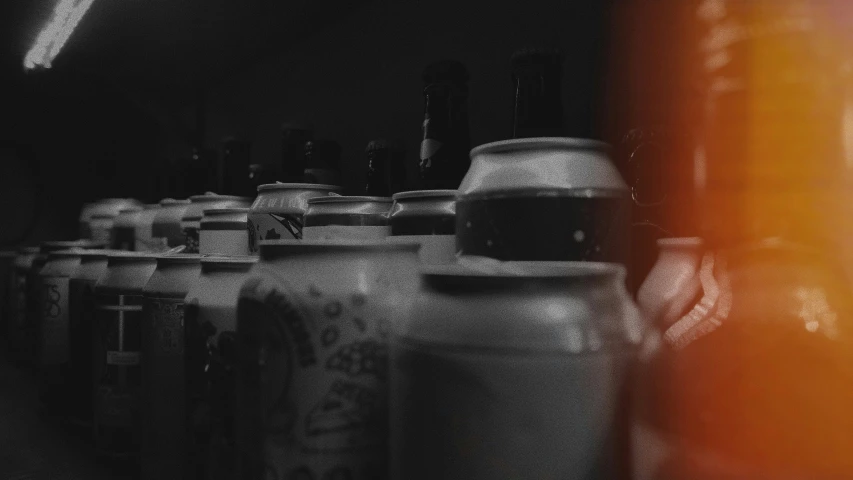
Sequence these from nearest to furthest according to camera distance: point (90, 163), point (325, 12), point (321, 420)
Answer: point (321, 420)
point (325, 12)
point (90, 163)

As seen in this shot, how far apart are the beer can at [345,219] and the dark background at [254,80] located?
0.30 meters

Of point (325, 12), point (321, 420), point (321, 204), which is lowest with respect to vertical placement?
point (321, 420)

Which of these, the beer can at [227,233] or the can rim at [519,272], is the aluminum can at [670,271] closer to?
the can rim at [519,272]

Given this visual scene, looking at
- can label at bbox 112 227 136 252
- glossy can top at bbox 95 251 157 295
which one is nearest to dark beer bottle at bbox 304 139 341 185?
glossy can top at bbox 95 251 157 295

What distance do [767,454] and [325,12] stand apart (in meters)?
1.35

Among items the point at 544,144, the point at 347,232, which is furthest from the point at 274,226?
the point at 544,144

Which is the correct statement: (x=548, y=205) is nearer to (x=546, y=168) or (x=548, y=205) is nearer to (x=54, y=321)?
(x=546, y=168)

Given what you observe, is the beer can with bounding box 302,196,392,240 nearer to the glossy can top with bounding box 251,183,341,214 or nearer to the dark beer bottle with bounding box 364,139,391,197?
the glossy can top with bounding box 251,183,341,214

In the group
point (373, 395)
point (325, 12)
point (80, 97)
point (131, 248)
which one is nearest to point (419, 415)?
point (373, 395)

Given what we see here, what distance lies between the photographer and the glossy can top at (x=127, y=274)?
771mm

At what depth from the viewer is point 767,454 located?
11.4 inches

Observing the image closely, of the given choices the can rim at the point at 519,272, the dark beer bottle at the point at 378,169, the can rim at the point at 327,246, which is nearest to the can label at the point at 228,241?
the dark beer bottle at the point at 378,169

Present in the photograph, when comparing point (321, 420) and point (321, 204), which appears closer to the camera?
point (321, 420)

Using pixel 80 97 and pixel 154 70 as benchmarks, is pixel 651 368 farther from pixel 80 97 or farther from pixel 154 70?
pixel 80 97
